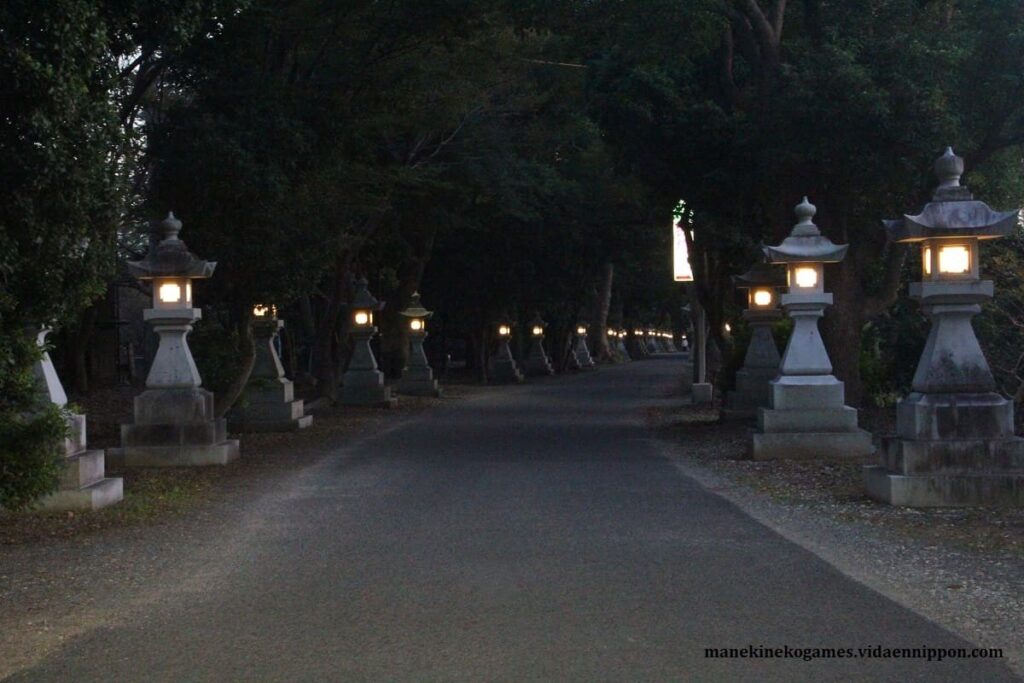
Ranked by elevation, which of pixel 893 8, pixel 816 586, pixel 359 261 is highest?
pixel 893 8

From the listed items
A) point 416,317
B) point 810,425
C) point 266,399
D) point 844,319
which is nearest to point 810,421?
point 810,425

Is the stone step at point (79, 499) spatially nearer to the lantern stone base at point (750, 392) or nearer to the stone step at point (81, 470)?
the stone step at point (81, 470)

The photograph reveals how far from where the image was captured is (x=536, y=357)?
56.1 meters

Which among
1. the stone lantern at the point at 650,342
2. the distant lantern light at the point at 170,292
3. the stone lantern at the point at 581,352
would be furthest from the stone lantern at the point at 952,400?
the stone lantern at the point at 650,342

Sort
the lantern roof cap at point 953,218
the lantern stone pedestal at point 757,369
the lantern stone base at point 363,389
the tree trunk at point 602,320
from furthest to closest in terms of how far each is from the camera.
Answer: the tree trunk at point 602,320 < the lantern stone base at point 363,389 < the lantern stone pedestal at point 757,369 < the lantern roof cap at point 953,218

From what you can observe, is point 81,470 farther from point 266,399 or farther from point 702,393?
point 702,393

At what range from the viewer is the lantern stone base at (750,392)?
878 inches

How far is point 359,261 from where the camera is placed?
121 ft

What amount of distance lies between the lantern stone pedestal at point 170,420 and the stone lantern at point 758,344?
996 centimetres

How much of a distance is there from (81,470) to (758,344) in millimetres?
13800

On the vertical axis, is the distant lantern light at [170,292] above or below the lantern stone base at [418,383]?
above

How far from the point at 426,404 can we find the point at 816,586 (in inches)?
1008

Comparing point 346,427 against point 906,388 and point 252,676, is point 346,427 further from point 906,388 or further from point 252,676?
point 252,676

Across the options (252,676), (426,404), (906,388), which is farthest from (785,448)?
(426,404)
